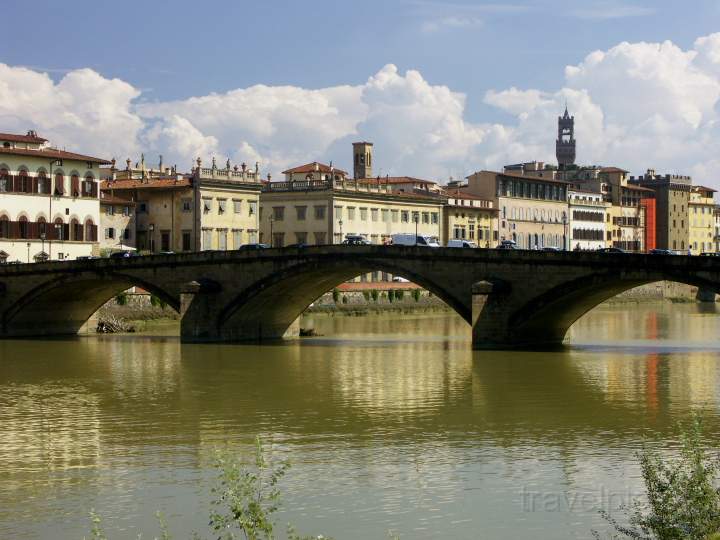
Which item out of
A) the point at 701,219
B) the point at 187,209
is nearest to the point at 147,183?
the point at 187,209

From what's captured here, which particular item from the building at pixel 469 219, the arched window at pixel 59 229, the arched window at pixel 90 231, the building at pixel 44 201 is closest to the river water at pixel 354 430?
the building at pixel 44 201

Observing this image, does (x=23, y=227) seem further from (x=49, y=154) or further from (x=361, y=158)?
(x=361, y=158)

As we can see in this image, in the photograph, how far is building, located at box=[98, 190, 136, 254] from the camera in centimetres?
9762

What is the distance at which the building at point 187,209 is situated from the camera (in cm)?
10156

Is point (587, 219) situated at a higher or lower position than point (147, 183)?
higher

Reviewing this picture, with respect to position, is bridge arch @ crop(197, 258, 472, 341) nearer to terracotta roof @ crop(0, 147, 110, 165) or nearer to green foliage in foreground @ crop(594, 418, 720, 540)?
terracotta roof @ crop(0, 147, 110, 165)

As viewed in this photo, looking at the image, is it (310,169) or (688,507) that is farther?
(310,169)

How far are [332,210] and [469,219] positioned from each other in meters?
Result: 22.3

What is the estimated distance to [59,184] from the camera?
285ft

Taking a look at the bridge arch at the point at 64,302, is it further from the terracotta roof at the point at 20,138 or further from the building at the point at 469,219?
the building at the point at 469,219

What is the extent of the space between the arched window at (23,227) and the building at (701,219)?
106268 millimetres

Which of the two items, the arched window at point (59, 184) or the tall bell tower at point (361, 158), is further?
the tall bell tower at point (361, 158)

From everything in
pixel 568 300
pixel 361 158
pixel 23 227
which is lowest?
pixel 568 300

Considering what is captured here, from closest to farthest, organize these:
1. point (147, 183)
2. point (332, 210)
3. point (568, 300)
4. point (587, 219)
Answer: point (568, 300), point (147, 183), point (332, 210), point (587, 219)
